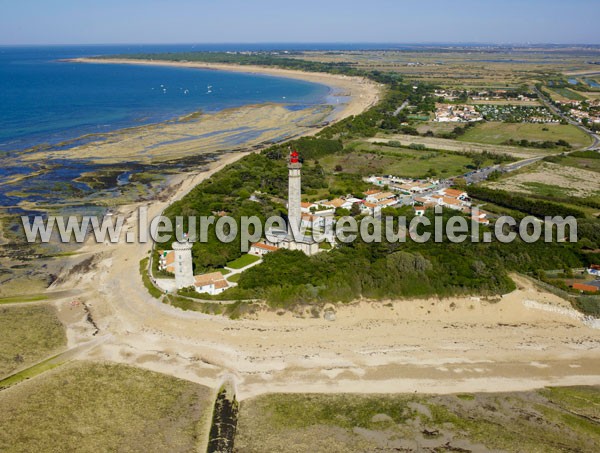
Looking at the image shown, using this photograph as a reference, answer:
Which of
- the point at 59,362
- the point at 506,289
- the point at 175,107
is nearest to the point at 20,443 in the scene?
the point at 59,362

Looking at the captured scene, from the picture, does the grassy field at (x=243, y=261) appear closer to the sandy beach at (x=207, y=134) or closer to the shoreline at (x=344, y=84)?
the sandy beach at (x=207, y=134)

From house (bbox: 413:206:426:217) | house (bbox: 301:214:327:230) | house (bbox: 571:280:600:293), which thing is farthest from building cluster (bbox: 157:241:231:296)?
house (bbox: 571:280:600:293)

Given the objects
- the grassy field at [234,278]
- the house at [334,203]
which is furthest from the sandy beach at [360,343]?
the house at [334,203]

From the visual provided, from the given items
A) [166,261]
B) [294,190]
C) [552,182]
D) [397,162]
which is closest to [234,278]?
[166,261]

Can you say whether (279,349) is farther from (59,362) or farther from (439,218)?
(439,218)

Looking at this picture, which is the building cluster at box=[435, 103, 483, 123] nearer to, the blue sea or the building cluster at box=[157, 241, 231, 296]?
the blue sea
